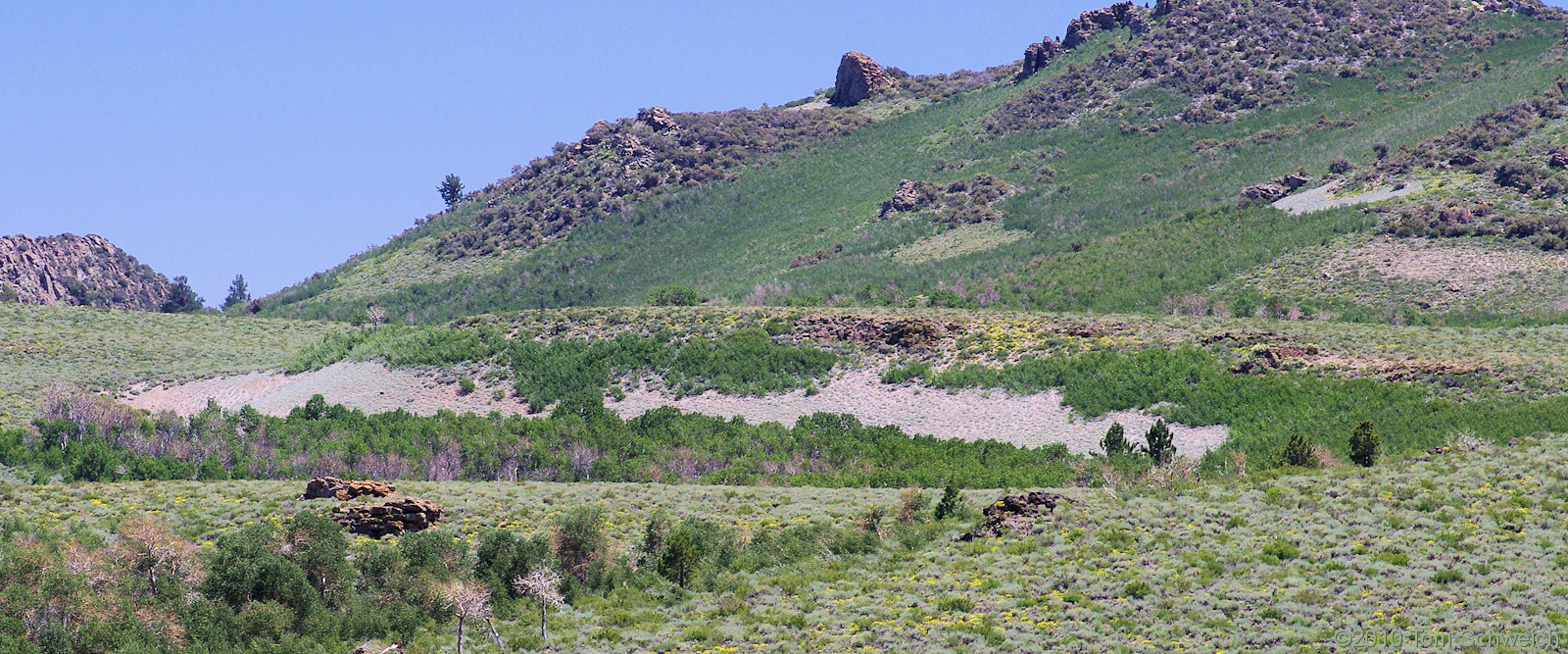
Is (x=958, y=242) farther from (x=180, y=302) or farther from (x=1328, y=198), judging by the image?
(x=180, y=302)

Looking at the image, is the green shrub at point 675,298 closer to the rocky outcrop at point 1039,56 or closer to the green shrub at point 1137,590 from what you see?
the green shrub at point 1137,590

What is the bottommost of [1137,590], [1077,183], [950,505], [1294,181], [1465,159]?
[1137,590]

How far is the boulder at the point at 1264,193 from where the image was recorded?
292ft

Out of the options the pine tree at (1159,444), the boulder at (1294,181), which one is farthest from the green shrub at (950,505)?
the boulder at (1294,181)

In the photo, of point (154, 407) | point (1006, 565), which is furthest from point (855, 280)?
point (1006, 565)

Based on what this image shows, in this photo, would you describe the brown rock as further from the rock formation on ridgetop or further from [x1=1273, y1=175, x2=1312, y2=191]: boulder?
the rock formation on ridgetop

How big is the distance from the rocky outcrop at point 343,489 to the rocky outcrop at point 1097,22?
379 feet

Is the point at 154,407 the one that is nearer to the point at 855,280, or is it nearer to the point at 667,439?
the point at 667,439

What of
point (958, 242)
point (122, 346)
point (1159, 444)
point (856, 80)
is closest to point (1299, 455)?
point (1159, 444)

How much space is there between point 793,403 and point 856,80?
317ft

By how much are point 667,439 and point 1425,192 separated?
174ft

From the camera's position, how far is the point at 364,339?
7544 centimetres

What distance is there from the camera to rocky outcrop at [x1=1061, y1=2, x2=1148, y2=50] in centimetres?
14150

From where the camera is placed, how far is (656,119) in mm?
135000
